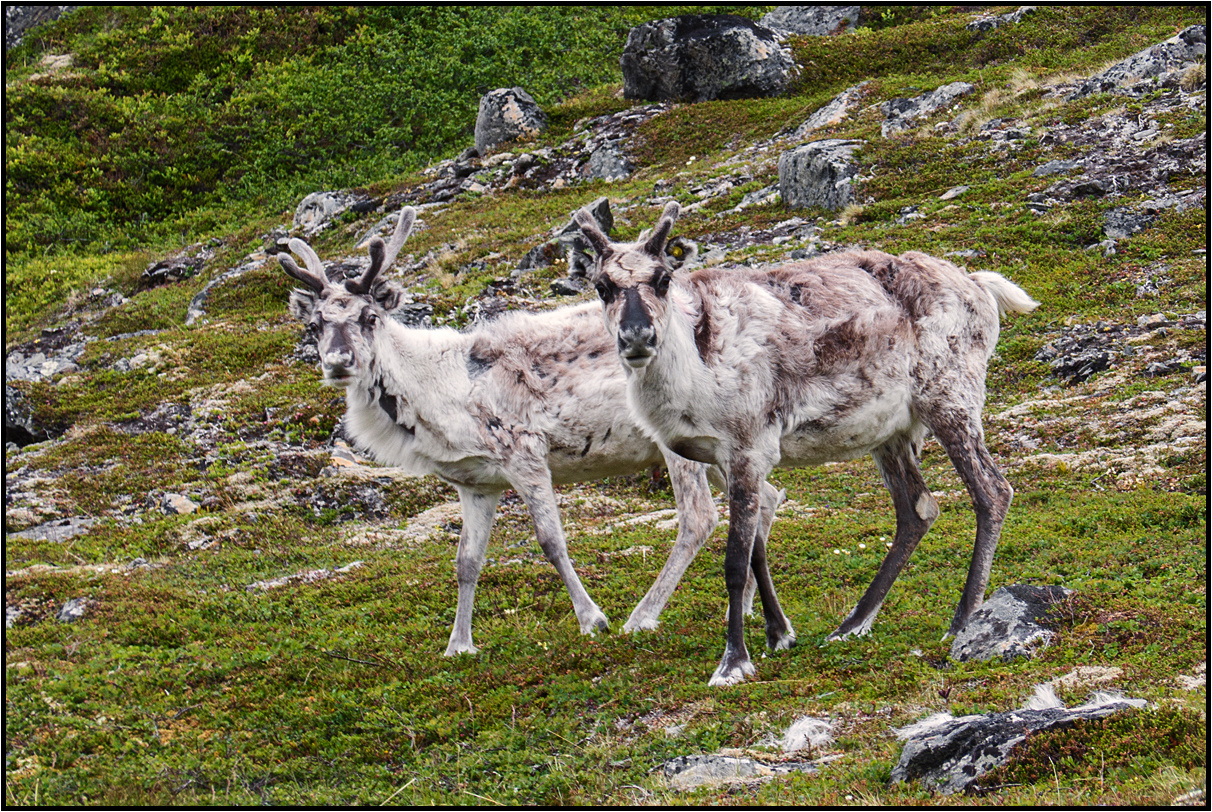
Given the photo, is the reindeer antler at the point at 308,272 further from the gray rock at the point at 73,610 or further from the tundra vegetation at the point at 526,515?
the gray rock at the point at 73,610

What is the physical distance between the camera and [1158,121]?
81.2 ft

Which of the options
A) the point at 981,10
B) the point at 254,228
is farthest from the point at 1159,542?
the point at 981,10

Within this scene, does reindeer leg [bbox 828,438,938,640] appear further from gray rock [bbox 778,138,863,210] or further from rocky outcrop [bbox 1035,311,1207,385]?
gray rock [bbox 778,138,863,210]

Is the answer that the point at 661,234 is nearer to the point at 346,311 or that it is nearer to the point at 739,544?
the point at 739,544

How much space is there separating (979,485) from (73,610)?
9.68 meters

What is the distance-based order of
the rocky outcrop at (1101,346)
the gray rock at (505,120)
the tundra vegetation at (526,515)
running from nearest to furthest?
the tundra vegetation at (526,515) < the rocky outcrop at (1101,346) < the gray rock at (505,120)

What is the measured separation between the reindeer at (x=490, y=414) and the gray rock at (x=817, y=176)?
16637 mm

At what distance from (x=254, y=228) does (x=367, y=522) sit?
2082 centimetres

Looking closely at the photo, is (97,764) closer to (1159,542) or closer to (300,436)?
(1159,542)

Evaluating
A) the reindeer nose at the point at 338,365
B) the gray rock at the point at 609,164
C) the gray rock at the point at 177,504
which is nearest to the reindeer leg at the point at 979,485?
the reindeer nose at the point at 338,365

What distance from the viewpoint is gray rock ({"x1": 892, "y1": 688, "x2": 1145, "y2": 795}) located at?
5402 mm

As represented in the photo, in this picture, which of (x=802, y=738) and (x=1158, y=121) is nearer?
(x=802, y=738)

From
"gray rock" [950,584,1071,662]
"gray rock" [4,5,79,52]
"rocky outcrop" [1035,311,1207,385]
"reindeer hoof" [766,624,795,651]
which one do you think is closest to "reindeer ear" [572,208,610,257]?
"reindeer hoof" [766,624,795,651]

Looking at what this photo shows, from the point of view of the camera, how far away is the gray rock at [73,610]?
38.2 ft
